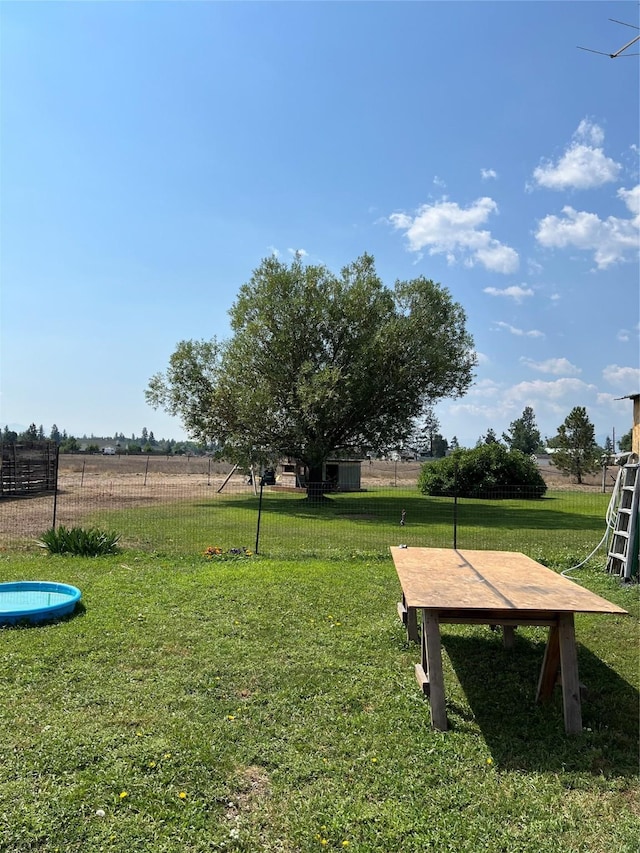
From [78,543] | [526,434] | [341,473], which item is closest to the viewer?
[78,543]

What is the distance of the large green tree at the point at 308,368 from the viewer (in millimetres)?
23500

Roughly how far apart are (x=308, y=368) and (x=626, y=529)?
15500 mm

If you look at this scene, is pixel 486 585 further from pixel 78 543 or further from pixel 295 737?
pixel 78 543

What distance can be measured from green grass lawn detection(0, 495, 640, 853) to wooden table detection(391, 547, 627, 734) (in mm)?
175

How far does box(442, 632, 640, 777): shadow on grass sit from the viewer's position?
3291mm

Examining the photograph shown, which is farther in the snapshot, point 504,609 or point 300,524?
point 300,524

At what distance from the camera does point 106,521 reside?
15.1m

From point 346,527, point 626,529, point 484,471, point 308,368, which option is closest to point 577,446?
point 484,471

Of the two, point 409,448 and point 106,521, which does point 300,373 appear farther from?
point 106,521

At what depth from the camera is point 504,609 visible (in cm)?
362

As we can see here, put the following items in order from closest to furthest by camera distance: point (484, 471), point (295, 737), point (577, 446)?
point (295, 737), point (484, 471), point (577, 446)

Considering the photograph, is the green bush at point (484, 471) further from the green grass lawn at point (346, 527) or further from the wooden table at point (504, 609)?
the wooden table at point (504, 609)

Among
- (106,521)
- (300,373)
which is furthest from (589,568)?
(300,373)

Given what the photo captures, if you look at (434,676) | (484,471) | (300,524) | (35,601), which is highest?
(484,471)
